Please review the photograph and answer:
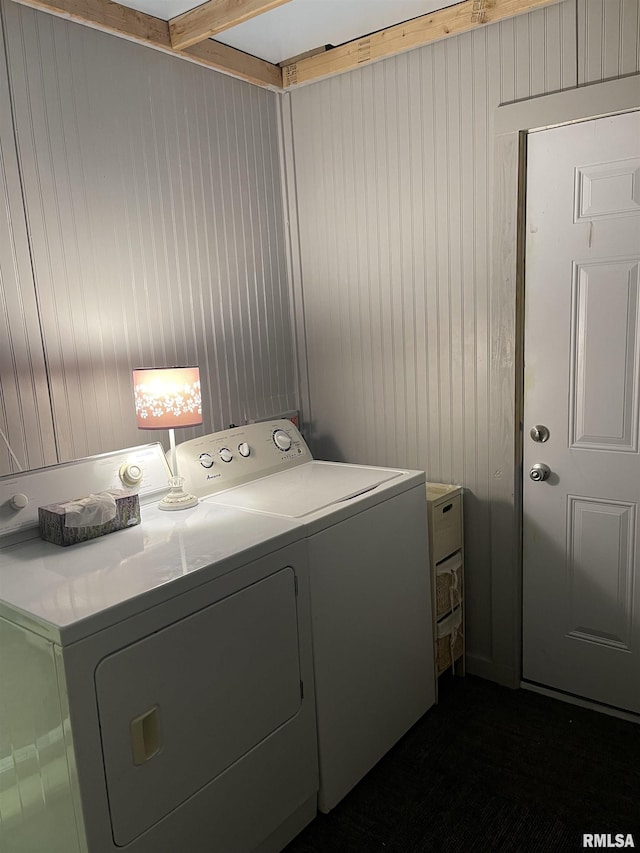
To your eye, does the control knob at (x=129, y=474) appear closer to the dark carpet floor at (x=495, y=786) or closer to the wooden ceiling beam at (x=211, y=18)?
the dark carpet floor at (x=495, y=786)

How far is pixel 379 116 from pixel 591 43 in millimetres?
780

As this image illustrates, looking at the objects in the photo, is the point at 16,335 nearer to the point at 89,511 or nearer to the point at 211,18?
the point at 89,511

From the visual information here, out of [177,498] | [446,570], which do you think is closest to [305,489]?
[177,498]

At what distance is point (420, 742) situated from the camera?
7.38 ft

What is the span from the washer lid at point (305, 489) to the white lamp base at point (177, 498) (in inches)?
3.8

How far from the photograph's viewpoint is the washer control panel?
225 cm

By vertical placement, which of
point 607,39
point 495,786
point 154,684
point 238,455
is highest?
point 607,39

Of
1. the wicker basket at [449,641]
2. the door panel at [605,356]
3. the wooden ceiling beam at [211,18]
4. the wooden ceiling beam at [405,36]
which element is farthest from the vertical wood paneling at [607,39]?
the wicker basket at [449,641]

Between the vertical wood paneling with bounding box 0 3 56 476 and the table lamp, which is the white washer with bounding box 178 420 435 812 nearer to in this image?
the table lamp

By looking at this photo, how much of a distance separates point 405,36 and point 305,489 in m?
1.68

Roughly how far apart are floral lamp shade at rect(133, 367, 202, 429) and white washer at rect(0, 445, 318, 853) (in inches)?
11.1

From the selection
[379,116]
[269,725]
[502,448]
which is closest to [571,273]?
[502,448]

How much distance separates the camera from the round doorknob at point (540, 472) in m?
2.36

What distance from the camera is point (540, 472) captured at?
7.73 feet
